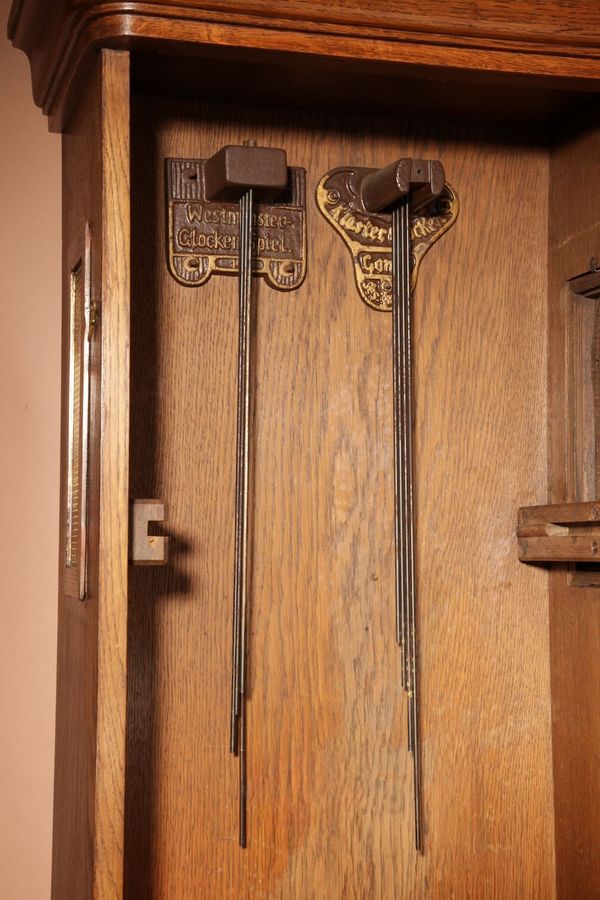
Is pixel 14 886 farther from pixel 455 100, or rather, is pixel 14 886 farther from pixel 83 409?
pixel 455 100

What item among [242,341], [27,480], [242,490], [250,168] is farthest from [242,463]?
[27,480]

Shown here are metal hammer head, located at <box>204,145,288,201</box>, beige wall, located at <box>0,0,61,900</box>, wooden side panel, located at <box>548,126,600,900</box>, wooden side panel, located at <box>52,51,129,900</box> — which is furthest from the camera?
beige wall, located at <box>0,0,61,900</box>

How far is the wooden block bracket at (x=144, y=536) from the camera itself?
→ 4.86 feet

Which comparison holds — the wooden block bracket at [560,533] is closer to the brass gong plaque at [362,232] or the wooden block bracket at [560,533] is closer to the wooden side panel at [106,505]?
the brass gong plaque at [362,232]

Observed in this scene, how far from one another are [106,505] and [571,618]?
2.50 feet

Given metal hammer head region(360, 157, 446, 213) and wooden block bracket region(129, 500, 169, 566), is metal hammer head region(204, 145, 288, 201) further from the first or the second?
wooden block bracket region(129, 500, 169, 566)

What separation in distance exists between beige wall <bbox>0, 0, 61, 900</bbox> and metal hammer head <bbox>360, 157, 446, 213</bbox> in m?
0.60

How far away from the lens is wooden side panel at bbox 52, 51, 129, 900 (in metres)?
1.42

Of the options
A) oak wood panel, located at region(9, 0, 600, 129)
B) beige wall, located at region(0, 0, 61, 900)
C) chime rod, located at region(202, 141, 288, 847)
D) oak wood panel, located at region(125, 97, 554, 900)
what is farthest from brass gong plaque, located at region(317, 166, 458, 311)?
beige wall, located at region(0, 0, 61, 900)

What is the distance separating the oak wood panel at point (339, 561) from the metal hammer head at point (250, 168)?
0.14m

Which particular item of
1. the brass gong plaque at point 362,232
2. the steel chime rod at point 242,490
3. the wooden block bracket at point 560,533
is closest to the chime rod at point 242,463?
the steel chime rod at point 242,490

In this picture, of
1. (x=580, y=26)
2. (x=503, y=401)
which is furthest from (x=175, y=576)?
(x=580, y=26)

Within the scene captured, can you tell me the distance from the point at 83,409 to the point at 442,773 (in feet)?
2.51

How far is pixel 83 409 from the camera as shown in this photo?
5.25ft
